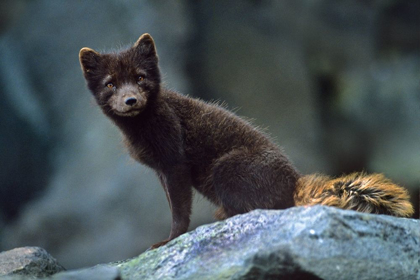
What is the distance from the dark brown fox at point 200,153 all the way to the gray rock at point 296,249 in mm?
628

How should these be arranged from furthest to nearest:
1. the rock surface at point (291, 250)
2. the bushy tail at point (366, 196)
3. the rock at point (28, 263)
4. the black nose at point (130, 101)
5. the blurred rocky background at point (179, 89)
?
the blurred rocky background at point (179, 89)
the black nose at point (130, 101)
the rock at point (28, 263)
the bushy tail at point (366, 196)
the rock surface at point (291, 250)

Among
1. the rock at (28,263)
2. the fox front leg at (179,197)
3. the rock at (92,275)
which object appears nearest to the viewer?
the rock at (92,275)

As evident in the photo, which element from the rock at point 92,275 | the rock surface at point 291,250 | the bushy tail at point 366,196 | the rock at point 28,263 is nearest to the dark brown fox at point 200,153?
the bushy tail at point 366,196

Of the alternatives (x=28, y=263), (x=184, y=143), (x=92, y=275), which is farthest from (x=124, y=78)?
(x=92, y=275)

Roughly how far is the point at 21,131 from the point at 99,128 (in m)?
1.10

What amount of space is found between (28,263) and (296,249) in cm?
236

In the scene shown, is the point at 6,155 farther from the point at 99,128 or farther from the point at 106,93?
the point at 106,93

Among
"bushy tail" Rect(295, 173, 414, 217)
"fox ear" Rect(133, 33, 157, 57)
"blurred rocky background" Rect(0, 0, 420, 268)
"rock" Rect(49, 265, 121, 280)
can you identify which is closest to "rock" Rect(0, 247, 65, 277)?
"rock" Rect(49, 265, 121, 280)

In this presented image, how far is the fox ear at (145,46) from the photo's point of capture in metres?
4.49

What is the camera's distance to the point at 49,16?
7.06m

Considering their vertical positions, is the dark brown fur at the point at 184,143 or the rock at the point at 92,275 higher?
the dark brown fur at the point at 184,143

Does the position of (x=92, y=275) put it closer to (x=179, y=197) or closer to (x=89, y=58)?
(x=179, y=197)

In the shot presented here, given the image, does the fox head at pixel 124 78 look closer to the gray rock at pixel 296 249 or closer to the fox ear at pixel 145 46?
the fox ear at pixel 145 46

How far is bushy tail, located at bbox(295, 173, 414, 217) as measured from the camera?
12.3 ft
